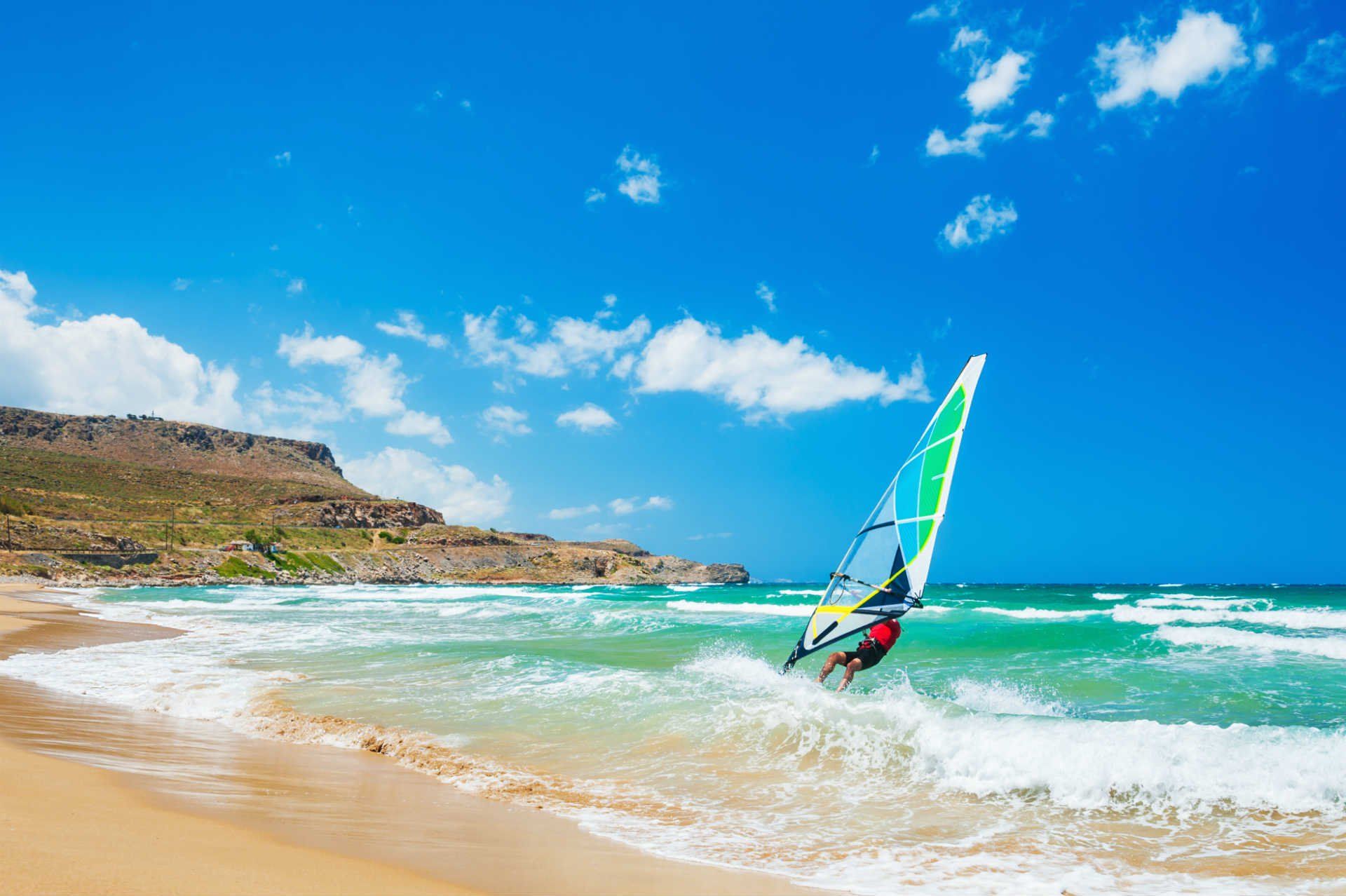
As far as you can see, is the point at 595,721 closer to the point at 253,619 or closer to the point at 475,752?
the point at 475,752

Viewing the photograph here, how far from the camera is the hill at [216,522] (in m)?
49.9

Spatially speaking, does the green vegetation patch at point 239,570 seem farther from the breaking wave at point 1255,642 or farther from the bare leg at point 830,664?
the breaking wave at point 1255,642

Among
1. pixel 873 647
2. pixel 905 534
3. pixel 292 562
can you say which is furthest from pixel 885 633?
pixel 292 562

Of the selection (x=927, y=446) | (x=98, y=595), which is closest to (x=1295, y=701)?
(x=927, y=446)

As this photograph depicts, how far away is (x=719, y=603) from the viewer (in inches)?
1569

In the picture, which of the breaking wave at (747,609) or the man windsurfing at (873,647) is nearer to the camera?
the man windsurfing at (873,647)

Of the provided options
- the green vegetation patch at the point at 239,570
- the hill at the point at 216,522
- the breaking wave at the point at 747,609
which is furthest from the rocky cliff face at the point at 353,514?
the breaking wave at the point at 747,609

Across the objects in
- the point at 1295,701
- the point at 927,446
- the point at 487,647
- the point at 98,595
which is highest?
the point at 927,446

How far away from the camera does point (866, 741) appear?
748 cm

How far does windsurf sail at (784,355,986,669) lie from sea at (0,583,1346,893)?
3.64 feet

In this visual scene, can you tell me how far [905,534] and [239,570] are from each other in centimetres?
5896

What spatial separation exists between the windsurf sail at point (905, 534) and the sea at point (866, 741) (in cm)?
111

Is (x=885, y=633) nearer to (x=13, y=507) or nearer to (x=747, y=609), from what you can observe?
(x=747, y=609)

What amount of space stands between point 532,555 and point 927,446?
87402 mm
